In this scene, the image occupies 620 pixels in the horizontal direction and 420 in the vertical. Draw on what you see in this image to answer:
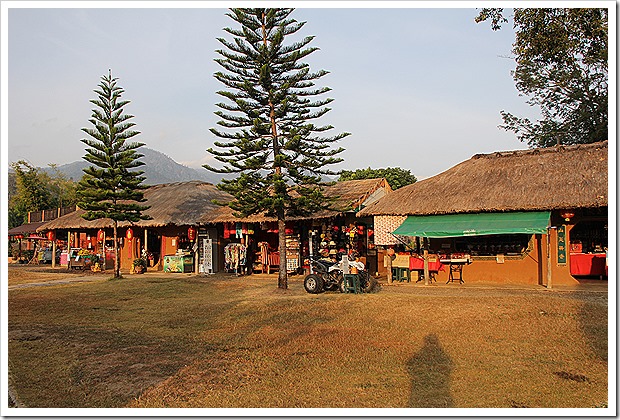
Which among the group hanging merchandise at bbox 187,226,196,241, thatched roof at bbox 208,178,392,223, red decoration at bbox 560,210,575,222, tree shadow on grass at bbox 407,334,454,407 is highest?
thatched roof at bbox 208,178,392,223

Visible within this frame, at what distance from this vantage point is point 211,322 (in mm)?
8070

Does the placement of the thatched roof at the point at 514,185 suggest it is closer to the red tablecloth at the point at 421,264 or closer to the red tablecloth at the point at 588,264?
the red tablecloth at the point at 421,264

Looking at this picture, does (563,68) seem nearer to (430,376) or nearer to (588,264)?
(588,264)

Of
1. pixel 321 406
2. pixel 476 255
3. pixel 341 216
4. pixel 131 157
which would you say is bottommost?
pixel 321 406

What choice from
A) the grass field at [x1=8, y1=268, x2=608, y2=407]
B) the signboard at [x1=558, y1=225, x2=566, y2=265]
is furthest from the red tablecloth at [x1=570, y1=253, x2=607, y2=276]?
the grass field at [x1=8, y1=268, x2=608, y2=407]

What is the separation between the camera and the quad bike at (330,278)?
10625 mm

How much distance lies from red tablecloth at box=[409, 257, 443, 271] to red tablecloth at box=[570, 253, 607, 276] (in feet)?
9.59

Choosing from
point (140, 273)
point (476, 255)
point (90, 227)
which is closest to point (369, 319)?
point (476, 255)

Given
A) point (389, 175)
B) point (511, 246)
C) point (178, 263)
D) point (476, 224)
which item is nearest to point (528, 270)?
point (511, 246)

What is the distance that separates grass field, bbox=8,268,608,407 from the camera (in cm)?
464

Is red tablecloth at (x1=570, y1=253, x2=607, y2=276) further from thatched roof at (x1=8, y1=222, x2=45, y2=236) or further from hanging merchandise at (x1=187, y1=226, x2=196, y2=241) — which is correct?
thatched roof at (x1=8, y1=222, x2=45, y2=236)

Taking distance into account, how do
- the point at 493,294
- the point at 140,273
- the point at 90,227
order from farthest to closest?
the point at 90,227 < the point at 140,273 < the point at 493,294

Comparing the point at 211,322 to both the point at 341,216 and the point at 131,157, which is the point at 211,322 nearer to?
the point at 341,216

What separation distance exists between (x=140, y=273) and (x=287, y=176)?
8113 millimetres
